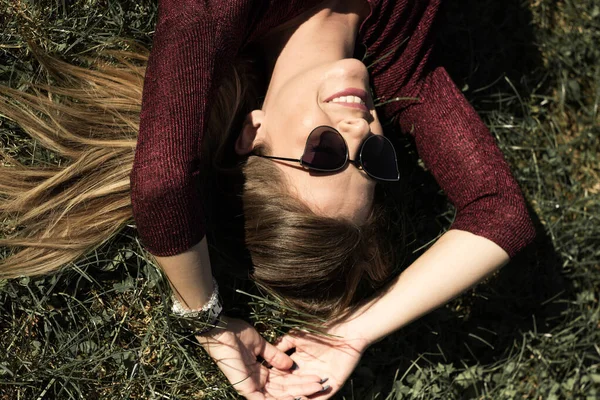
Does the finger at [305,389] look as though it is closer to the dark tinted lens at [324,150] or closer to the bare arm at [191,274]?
the bare arm at [191,274]

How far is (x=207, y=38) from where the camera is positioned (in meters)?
2.68

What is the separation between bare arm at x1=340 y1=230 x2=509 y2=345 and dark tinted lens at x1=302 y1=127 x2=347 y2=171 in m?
0.83

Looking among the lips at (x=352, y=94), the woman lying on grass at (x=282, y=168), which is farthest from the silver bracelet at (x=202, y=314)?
the lips at (x=352, y=94)

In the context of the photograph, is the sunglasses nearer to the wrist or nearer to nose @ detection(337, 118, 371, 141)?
nose @ detection(337, 118, 371, 141)

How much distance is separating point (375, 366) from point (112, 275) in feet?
5.23

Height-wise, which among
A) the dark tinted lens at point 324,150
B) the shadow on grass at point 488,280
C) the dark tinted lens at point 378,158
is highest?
the dark tinted lens at point 324,150

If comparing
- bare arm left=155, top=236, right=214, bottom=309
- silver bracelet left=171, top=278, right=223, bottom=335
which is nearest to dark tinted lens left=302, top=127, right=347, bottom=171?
bare arm left=155, top=236, right=214, bottom=309

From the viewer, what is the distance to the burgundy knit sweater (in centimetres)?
254

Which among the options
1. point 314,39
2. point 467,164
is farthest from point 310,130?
point 467,164

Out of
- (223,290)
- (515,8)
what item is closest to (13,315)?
(223,290)

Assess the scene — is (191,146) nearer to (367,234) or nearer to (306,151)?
(306,151)

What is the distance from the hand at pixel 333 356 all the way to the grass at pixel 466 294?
0.22 meters

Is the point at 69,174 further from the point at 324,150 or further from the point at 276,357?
the point at 276,357

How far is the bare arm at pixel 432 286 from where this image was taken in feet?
10.3
